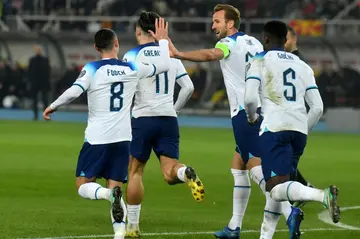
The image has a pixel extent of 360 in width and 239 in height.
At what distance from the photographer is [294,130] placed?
1027 cm

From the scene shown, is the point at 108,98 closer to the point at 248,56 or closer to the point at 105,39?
the point at 105,39

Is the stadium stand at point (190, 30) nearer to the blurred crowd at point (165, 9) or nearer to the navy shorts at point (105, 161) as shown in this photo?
the blurred crowd at point (165, 9)

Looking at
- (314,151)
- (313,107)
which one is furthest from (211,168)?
(313,107)

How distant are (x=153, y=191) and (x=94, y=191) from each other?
227 inches

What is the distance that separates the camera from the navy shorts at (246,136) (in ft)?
36.9

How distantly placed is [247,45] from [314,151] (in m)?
12.7

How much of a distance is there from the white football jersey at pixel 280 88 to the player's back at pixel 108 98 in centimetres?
119

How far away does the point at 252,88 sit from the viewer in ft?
33.4

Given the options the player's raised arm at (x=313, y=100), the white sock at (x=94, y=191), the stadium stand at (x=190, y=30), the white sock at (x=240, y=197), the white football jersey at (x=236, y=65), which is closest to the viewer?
the white sock at (x=94, y=191)

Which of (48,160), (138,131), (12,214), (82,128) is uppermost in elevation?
(138,131)

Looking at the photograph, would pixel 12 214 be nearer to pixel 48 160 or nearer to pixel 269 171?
pixel 269 171

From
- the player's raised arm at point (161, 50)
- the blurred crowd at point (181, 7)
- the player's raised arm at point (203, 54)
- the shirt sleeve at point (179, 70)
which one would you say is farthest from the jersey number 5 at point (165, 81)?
the blurred crowd at point (181, 7)

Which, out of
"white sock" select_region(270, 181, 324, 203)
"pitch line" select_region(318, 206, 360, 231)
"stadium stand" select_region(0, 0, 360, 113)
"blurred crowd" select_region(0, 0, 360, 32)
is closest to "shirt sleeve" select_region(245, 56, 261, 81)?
"white sock" select_region(270, 181, 324, 203)

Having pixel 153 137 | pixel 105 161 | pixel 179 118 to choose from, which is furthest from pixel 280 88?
pixel 179 118
